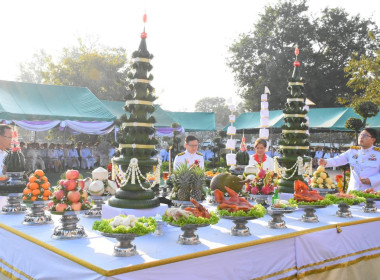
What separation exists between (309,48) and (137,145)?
33145 millimetres

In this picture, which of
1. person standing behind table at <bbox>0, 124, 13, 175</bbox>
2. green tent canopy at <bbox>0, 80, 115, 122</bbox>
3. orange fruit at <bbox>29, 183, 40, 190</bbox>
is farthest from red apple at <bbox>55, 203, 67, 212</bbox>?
green tent canopy at <bbox>0, 80, 115, 122</bbox>

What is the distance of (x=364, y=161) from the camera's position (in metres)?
5.72

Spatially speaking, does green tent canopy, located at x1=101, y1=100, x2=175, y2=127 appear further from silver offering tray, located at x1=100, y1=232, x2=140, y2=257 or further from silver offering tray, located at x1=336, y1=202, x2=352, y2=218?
silver offering tray, located at x1=100, y1=232, x2=140, y2=257

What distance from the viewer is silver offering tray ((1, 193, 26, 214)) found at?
162 inches

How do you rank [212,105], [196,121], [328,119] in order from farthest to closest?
[212,105] < [196,121] < [328,119]

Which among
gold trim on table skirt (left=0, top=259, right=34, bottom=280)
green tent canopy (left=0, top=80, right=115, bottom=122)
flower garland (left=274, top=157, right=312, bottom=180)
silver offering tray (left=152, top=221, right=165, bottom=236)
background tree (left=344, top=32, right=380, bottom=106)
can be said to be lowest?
gold trim on table skirt (left=0, top=259, right=34, bottom=280)

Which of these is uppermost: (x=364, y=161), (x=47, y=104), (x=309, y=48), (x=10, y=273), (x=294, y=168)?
(x=309, y=48)

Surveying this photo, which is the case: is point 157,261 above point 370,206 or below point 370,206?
below

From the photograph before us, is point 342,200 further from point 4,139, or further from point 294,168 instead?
point 4,139

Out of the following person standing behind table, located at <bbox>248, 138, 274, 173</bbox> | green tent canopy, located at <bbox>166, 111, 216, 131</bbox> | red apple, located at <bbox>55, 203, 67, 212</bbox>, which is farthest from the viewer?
green tent canopy, located at <bbox>166, 111, 216, 131</bbox>

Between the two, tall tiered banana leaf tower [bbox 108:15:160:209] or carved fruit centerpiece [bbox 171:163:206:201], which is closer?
tall tiered banana leaf tower [bbox 108:15:160:209]

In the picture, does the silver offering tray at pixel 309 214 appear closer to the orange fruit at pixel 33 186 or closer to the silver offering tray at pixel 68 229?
the silver offering tray at pixel 68 229

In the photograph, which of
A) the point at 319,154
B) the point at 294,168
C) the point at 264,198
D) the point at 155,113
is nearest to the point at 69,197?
the point at 264,198

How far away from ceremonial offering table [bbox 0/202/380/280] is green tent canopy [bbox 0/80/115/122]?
39.4 feet
